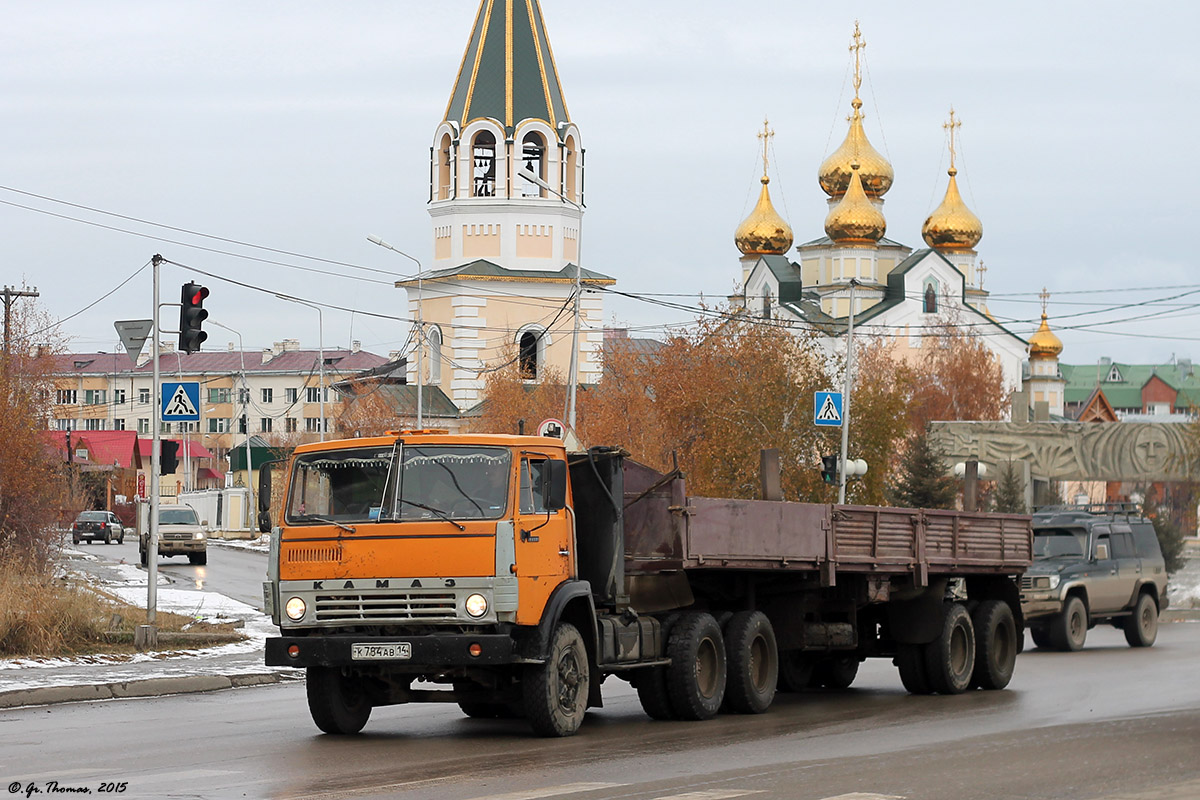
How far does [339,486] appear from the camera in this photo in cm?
1380

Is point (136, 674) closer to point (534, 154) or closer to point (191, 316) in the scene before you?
point (191, 316)

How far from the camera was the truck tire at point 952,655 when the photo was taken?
1878 centimetres

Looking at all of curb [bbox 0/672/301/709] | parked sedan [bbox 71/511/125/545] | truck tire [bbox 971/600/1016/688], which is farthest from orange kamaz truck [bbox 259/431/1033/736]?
parked sedan [bbox 71/511/125/545]

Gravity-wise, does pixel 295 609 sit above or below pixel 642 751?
above

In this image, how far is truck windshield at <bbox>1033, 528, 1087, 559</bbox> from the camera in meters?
27.7

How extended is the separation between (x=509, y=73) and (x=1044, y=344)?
46982 millimetres

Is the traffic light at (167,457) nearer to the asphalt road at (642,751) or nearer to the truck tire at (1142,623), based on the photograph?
the asphalt road at (642,751)

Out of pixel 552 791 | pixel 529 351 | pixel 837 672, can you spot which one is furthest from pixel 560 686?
pixel 529 351

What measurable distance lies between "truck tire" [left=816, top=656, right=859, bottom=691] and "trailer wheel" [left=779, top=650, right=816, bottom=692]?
269mm

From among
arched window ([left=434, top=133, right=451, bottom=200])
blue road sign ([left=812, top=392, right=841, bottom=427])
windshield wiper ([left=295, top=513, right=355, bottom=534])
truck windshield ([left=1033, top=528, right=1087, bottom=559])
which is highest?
arched window ([left=434, top=133, right=451, bottom=200])

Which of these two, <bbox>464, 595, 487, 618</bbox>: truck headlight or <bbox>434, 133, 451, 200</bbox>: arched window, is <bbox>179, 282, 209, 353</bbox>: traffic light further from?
<bbox>434, 133, 451, 200</bbox>: arched window

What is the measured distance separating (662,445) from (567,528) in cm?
3606

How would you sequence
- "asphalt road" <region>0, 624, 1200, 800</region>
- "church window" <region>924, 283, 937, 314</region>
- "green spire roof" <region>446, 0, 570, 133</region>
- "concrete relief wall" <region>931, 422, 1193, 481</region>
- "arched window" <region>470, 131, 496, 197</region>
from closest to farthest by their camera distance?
"asphalt road" <region>0, 624, 1200, 800</region> < "concrete relief wall" <region>931, 422, 1193, 481</region> < "green spire roof" <region>446, 0, 570, 133</region> < "arched window" <region>470, 131, 496, 197</region> < "church window" <region>924, 283, 937, 314</region>

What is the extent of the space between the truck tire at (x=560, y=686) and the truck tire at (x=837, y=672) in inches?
240
